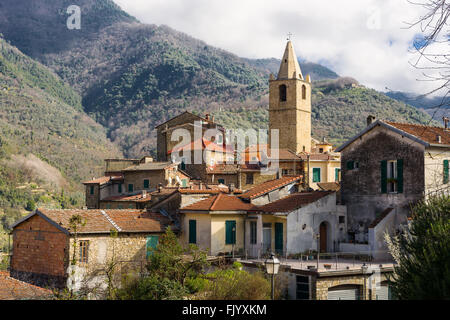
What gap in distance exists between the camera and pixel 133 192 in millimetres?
42594

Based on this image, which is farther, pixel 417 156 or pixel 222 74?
pixel 222 74

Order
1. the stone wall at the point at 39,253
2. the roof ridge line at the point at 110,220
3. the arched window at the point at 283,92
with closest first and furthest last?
the stone wall at the point at 39,253 < the roof ridge line at the point at 110,220 < the arched window at the point at 283,92

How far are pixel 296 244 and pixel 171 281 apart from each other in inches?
300

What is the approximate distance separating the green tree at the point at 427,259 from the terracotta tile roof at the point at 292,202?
926cm

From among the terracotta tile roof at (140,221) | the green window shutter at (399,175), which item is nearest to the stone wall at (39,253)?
the terracotta tile roof at (140,221)

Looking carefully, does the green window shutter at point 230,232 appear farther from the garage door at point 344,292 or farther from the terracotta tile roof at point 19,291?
the terracotta tile roof at point 19,291

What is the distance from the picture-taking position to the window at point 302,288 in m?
20.3

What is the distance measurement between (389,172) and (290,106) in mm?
31825

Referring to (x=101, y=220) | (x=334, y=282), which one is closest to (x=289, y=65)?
(x=101, y=220)

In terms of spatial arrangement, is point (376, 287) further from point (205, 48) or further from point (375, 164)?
point (205, 48)

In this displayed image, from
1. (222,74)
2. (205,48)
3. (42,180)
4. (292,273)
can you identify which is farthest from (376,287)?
(205,48)

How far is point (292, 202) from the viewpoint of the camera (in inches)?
1098

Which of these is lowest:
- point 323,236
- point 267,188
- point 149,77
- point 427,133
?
point 323,236

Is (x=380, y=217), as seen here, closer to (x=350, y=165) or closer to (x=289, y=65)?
(x=350, y=165)
